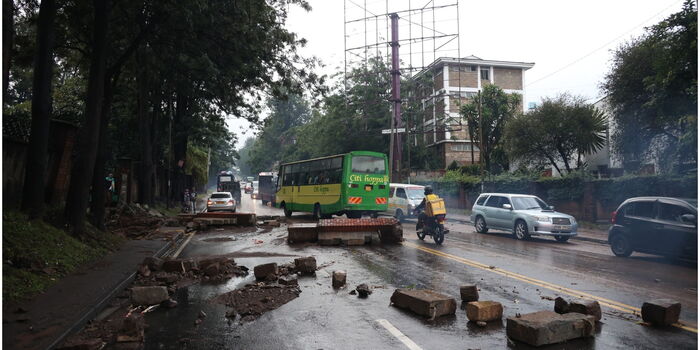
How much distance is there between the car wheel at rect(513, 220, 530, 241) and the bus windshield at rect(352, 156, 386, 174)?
8659 mm

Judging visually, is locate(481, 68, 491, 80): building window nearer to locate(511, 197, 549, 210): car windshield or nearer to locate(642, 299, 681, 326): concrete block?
locate(511, 197, 549, 210): car windshield

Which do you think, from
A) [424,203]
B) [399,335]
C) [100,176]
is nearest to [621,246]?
[424,203]

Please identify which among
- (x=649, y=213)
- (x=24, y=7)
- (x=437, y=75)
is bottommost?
(x=649, y=213)

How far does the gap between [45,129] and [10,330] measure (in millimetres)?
8325

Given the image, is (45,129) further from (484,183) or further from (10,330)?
(484,183)

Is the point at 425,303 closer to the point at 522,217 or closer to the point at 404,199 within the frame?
the point at 522,217

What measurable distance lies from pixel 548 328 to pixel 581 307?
1.09 meters

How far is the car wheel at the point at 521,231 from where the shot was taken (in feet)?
55.8

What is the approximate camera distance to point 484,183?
33.2 metres

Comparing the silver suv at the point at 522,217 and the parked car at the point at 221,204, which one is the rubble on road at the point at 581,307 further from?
the parked car at the point at 221,204

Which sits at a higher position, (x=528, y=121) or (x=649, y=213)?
(x=528, y=121)

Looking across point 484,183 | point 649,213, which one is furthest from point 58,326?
point 484,183

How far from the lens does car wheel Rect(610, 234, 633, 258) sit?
40.3ft

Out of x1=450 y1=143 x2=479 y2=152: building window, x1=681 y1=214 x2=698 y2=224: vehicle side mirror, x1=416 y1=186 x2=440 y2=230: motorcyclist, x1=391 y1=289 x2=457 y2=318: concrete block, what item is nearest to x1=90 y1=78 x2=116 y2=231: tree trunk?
x1=416 y1=186 x2=440 y2=230: motorcyclist
